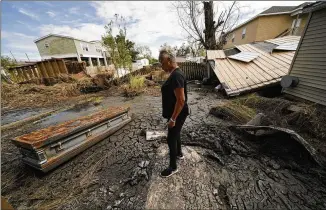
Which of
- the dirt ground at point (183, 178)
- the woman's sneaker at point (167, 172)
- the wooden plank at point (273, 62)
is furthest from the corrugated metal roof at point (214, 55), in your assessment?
the woman's sneaker at point (167, 172)

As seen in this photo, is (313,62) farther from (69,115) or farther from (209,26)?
(209,26)

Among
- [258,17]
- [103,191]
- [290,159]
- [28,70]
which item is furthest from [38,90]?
[258,17]

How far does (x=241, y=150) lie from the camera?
3.04 metres

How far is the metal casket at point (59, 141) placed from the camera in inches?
102

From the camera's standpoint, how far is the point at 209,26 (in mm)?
11703

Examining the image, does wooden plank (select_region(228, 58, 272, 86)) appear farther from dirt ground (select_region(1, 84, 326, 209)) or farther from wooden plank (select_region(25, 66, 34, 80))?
wooden plank (select_region(25, 66, 34, 80))

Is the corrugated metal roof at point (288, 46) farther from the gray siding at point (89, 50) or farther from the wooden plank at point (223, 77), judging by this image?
the gray siding at point (89, 50)

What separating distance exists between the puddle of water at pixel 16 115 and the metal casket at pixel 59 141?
157 inches

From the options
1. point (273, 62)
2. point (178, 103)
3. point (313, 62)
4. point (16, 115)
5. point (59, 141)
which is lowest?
point (16, 115)

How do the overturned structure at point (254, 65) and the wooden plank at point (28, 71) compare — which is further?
the wooden plank at point (28, 71)

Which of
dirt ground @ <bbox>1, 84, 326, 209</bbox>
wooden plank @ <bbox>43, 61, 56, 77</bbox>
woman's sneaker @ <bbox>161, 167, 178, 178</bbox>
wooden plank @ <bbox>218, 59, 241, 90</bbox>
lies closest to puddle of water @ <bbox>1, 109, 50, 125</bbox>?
dirt ground @ <bbox>1, 84, 326, 209</bbox>

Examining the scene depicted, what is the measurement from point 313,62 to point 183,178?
5508 mm

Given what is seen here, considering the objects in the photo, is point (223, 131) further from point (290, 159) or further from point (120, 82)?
point (120, 82)

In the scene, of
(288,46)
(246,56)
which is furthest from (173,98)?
(288,46)
